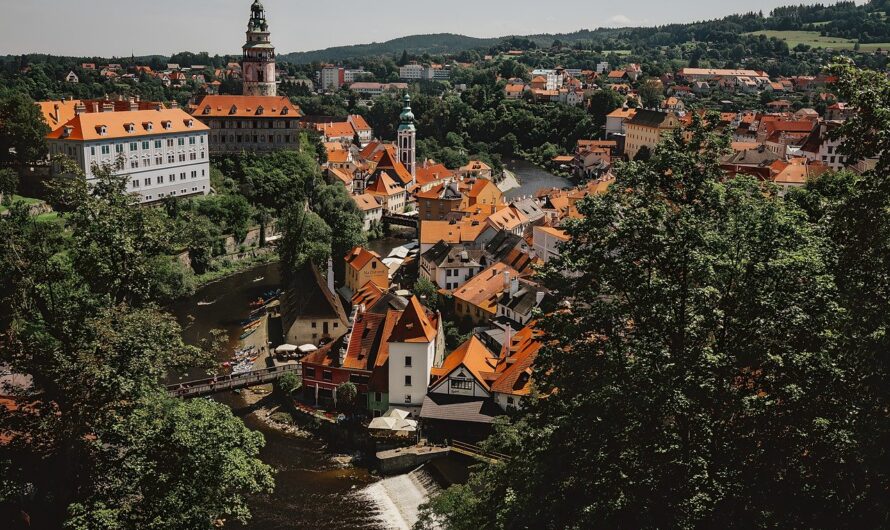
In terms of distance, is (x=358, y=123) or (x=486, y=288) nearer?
(x=486, y=288)

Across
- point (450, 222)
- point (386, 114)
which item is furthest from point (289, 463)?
point (386, 114)

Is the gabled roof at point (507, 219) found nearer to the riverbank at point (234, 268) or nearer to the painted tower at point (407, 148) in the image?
the riverbank at point (234, 268)

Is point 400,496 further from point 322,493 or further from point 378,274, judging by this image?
point 378,274

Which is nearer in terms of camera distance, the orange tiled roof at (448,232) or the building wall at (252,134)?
the orange tiled roof at (448,232)

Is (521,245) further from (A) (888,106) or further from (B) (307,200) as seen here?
(A) (888,106)

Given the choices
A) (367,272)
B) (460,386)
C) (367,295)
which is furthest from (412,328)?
(367,272)

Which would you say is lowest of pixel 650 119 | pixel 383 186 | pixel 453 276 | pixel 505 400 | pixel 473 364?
pixel 505 400

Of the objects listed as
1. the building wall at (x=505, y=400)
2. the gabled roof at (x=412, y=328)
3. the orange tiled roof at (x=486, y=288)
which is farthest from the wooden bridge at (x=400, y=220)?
the building wall at (x=505, y=400)

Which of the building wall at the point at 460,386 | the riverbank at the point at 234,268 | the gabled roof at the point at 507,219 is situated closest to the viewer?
the building wall at the point at 460,386

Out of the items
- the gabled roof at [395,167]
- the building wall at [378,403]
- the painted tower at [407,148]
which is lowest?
the building wall at [378,403]
